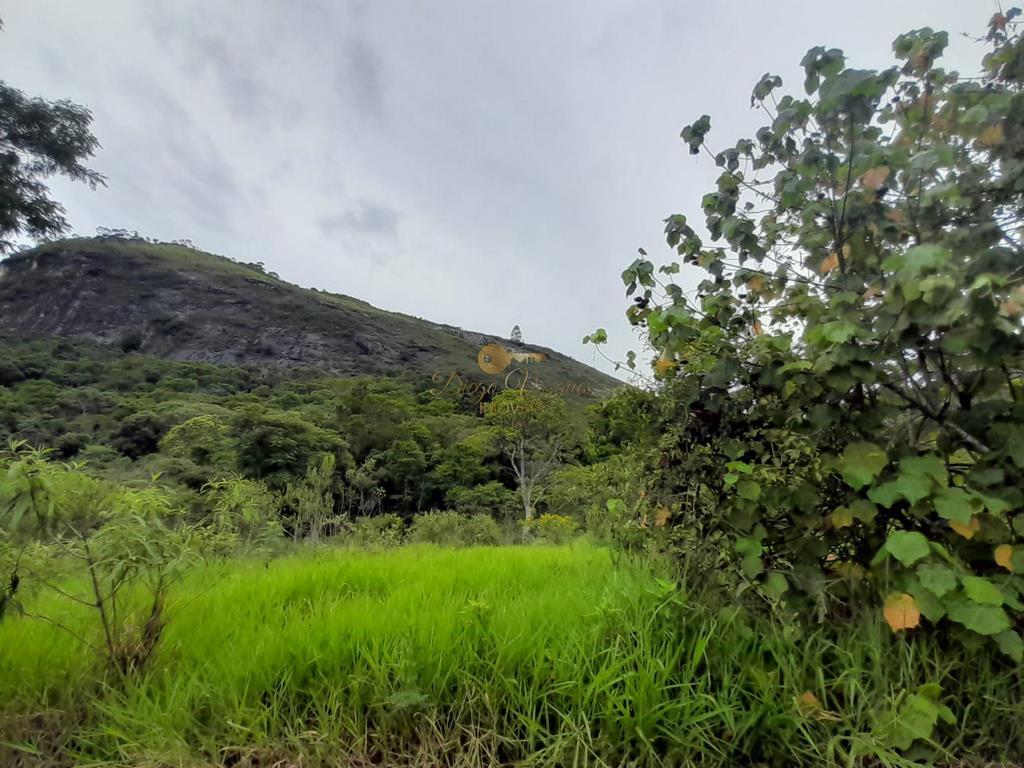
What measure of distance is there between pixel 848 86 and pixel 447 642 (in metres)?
2.36

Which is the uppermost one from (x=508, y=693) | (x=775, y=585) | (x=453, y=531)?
(x=775, y=585)

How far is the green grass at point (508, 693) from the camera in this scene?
148 cm

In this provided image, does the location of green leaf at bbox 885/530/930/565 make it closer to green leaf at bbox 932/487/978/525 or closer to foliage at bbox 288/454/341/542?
green leaf at bbox 932/487/978/525

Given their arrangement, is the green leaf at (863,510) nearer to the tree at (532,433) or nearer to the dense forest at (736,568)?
the dense forest at (736,568)

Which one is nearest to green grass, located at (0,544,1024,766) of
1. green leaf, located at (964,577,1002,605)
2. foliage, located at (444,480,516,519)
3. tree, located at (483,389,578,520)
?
green leaf, located at (964,577,1002,605)

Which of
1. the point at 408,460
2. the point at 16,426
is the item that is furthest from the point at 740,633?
the point at 16,426

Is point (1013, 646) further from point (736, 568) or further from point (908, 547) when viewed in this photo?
point (736, 568)

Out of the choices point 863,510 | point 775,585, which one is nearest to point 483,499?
point 775,585

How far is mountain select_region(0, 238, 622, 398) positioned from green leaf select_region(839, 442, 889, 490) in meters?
31.9

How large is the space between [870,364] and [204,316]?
58257mm

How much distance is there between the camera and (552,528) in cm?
915

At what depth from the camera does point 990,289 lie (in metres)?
1.28

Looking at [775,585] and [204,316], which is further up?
[204,316]

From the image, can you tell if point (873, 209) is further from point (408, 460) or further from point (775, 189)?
point (408, 460)
